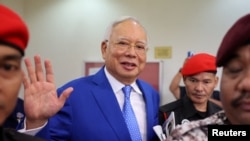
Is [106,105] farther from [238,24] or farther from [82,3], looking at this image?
[82,3]

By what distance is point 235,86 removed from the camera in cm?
73

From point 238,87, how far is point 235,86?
0.01 metres

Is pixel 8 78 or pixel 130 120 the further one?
pixel 130 120

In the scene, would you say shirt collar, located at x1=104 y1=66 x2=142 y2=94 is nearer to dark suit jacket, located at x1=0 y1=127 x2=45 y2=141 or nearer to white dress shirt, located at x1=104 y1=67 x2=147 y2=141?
white dress shirt, located at x1=104 y1=67 x2=147 y2=141

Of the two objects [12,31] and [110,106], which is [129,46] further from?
[12,31]

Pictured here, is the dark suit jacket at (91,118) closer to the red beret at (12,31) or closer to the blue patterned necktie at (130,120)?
the blue patterned necktie at (130,120)

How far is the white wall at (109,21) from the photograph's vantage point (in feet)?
10.9

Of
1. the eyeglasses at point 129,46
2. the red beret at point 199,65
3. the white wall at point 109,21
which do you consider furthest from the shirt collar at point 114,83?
the white wall at point 109,21

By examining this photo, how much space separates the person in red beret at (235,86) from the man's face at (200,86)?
40.7 inches

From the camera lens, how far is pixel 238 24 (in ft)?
2.52

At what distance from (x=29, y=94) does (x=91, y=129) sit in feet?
1.32

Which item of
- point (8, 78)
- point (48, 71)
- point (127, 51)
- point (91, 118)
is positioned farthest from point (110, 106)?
point (8, 78)

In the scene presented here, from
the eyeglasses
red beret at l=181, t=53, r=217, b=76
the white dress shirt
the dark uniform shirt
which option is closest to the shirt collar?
the white dress shirt

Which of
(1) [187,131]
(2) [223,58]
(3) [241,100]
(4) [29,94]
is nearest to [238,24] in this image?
(2) [223,58]
